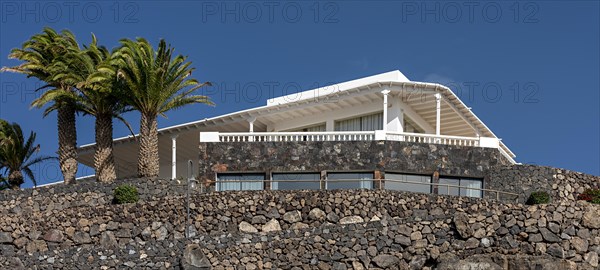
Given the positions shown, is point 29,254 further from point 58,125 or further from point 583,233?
point 583,233

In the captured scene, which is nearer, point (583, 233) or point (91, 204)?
point (583, 233)

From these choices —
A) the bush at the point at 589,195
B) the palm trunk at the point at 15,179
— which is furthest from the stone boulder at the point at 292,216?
the palm trunk at the point at 15,179

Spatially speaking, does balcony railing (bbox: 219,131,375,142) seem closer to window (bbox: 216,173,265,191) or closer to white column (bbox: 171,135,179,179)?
window (bbox: 216,173,265,191)

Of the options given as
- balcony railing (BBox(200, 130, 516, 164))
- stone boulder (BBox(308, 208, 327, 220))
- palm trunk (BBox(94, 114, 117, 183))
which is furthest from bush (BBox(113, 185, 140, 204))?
stone boulder (BBox(308, 208, 327, 220))

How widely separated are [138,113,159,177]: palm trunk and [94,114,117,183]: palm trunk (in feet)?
6.52

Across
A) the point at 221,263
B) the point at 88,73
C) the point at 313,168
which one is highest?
the point at 88,73

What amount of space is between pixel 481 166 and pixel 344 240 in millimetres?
10109

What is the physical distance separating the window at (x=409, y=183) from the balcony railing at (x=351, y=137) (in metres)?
1.75

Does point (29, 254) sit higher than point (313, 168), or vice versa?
point (313, 168)

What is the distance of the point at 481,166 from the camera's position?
59.8 metres

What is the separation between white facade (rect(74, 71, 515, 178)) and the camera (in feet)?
200

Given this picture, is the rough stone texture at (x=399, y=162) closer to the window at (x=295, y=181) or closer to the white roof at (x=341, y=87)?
the window at (x=295, y=181)

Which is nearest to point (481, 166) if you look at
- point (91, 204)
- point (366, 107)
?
point (366, 107)

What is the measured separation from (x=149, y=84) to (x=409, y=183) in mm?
12906
